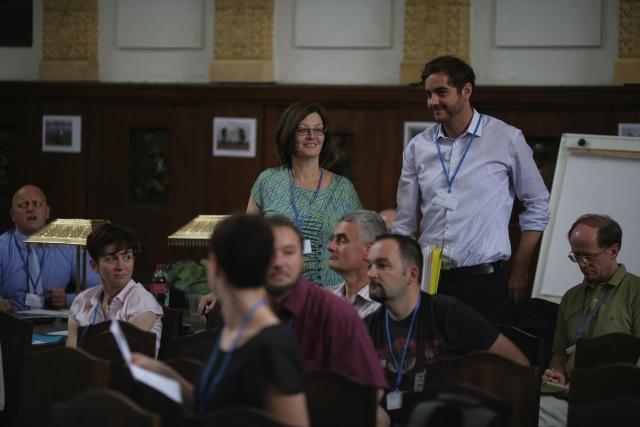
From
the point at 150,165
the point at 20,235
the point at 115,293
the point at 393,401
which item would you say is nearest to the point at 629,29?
the point at 150,165

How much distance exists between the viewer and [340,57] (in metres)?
9.70

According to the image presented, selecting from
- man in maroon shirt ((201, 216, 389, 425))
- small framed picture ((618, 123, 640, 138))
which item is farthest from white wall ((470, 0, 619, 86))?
man in maroon shirt ((201, 216, 389, 425))

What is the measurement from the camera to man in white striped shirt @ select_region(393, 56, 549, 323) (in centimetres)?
520

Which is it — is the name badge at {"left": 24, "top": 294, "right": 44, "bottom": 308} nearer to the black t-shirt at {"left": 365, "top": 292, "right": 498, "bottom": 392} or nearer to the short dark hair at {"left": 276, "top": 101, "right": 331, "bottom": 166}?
the short dark hair at {"left": 276, "top": 101, "right": 331, "bottom": 166}

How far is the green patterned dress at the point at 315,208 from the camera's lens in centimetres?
553

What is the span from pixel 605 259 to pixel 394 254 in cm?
150

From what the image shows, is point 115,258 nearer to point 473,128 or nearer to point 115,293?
point 115,293

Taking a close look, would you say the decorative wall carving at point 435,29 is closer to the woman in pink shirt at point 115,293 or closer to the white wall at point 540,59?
the white wall at point 540,59

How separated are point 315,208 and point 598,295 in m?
1.50

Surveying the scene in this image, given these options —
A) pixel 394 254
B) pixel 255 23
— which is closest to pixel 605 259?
pixel 394 254

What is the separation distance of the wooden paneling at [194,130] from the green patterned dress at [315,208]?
3.76 meters

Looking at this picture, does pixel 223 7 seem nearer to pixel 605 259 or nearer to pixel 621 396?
pixel 605 259

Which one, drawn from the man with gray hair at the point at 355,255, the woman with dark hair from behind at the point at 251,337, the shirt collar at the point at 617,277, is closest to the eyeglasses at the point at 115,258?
the man with gray hair at the point at 355,255

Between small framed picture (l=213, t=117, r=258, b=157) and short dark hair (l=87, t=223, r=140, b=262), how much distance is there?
4.34 metres
